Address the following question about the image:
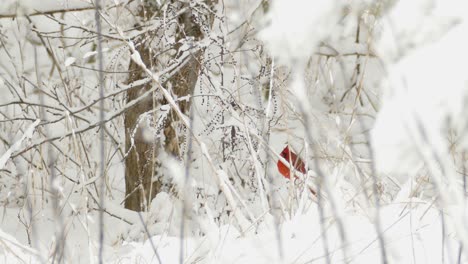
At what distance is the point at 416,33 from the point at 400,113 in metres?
0.19

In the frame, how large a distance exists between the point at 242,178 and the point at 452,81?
11.0ft

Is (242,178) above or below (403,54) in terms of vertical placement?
above

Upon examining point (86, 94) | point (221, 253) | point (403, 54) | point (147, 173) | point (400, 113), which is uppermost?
point (86, 94)

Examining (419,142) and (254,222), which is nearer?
(419,142)

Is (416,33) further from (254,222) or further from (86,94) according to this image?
(86,94)

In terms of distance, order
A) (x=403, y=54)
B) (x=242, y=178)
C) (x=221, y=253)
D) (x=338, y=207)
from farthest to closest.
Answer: (x=242, y=178) → (x=221, y=253) → (x=338, y=207) → (x=403, y=54)

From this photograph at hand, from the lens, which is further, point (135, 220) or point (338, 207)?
point (135, 220)

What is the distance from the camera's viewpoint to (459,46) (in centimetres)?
110

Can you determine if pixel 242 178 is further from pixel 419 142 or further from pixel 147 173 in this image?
pixel 419 142

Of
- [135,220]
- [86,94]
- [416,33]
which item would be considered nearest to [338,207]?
[416,33]

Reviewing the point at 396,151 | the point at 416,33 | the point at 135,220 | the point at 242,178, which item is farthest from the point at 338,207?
the point at 242,178

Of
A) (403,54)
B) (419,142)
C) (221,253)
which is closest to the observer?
(419,142)

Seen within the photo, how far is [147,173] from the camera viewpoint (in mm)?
3795

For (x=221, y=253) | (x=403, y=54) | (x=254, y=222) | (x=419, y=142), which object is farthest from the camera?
(x=254, y=222)
